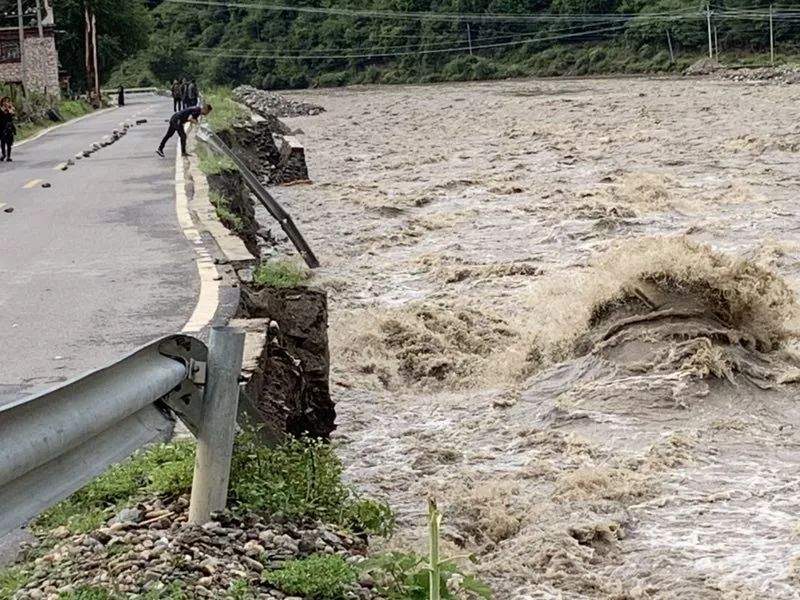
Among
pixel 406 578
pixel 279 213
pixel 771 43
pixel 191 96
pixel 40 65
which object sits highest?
pixel 771 43

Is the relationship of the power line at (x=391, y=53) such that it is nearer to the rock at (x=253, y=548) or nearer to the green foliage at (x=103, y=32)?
the green foliage at (x=103, y=32)

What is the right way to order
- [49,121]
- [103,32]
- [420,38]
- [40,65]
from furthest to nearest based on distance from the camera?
[420,38], [103,32], [40,65], [49,121]

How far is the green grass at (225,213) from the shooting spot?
15656mm

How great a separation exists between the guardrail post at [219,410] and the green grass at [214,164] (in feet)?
48.0

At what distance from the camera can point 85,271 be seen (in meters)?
12.3

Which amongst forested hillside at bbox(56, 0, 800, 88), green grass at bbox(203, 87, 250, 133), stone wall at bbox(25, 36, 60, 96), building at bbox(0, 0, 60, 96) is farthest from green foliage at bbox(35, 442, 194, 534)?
forested hillside at bbox(56, 0, 800, 88)

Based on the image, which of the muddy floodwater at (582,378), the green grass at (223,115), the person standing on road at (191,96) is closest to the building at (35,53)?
the green grass at (223,115)

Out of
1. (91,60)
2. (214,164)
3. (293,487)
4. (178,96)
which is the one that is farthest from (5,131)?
(91,60)

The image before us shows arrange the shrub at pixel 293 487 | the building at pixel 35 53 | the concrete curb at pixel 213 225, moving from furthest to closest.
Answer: the building at pixel 35 53
the concrete curb at pixel 213 225
the shrub at pixel 293 487

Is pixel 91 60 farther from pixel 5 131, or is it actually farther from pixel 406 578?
pixel 406 578

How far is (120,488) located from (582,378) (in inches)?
233

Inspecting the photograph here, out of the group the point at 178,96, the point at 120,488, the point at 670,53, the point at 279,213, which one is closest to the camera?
the point at 120,488

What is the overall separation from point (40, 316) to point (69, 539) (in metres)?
5.22

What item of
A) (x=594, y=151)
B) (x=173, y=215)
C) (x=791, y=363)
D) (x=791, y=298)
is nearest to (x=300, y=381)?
(x=791, y=363)
